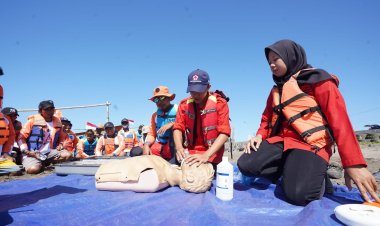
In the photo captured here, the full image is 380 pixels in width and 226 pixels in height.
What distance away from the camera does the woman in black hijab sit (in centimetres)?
236

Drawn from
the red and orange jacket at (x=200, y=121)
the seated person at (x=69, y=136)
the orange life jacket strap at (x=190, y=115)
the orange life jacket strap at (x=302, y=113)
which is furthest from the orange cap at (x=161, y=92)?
the seated person at (x=69, y=136)

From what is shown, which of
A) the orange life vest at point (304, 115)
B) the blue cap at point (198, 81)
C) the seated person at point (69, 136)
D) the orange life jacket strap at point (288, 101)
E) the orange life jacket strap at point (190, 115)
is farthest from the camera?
the seated person at point (69, 136)

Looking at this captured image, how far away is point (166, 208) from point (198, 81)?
1838mm

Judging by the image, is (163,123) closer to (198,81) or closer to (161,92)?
(161,92)

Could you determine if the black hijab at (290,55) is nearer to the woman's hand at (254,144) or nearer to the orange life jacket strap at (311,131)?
the orange life jacket strap at (311,131)

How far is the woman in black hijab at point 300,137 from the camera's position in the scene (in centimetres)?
236

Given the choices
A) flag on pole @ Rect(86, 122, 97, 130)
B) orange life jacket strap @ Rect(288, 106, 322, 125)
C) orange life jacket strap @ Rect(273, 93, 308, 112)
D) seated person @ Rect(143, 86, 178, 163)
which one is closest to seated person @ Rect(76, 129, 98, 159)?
flag on pole @ Rect(86, 122, 97, 130)

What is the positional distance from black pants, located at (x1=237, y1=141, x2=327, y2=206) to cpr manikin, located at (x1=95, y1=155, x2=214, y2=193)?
1.73ft

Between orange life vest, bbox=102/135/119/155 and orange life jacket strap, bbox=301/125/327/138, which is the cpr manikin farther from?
orange life vest, bbox=102/135/119/155

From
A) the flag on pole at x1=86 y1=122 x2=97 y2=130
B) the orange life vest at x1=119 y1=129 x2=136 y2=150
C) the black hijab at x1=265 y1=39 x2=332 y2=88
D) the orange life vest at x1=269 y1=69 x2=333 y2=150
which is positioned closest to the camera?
the orange life vest at x1=269 y1=69 x2=333 y2=150

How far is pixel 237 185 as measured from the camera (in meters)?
3.46

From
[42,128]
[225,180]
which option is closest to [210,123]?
[225,180]

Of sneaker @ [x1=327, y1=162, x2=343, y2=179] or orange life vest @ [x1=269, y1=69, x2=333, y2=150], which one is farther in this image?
sneaker @ [x1=327, y1=162, x2=343, y2=179]

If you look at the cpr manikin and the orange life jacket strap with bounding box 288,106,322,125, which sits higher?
the orange life jacket strap with bounding box 288,106,322,125
